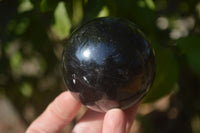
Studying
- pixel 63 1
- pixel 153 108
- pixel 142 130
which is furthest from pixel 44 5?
pixel 153 108

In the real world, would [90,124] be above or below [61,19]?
below

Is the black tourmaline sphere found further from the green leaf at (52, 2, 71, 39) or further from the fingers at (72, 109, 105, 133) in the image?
the fingers at (72, 109, 105, 133)

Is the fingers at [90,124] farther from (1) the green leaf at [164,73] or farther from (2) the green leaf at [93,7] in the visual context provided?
(2) the green leaf at [93,7]

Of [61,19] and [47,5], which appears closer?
[47,5]

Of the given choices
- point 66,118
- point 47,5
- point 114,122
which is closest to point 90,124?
point 66,118

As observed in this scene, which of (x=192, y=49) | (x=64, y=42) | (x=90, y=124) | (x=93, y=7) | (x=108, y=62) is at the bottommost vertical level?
(x=90, y=124)

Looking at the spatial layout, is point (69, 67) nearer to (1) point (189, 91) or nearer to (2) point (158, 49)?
(2) point (158, 49)

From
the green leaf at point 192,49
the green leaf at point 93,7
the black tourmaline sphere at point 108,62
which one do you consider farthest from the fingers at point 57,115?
the green leaf at point 192,49

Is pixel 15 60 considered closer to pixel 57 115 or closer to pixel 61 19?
pixel 57 115
